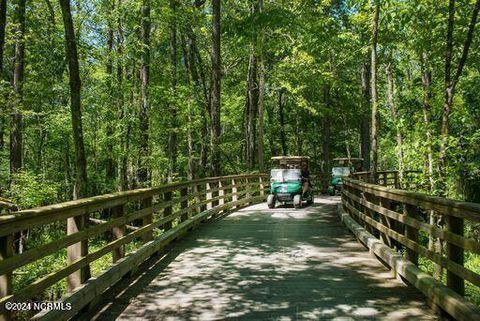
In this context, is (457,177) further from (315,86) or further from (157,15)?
(157,15)

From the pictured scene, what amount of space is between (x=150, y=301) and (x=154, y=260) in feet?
8.39

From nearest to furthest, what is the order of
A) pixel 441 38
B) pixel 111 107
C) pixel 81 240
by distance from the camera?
pixel 81 240 → pixel 441 38 → pixel 111 107

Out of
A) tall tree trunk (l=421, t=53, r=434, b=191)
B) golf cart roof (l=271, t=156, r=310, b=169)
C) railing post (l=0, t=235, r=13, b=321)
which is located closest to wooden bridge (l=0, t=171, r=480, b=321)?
railing post (l=0, t=235, r=13, b=321)

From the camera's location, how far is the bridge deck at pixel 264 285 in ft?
17.9

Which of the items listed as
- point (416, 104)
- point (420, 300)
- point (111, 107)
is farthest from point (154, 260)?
point (416, 104)

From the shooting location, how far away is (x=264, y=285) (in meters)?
6.64

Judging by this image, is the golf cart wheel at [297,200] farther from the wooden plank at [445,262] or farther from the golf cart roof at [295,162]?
the wooden plank at [445,262]

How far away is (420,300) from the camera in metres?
5.77

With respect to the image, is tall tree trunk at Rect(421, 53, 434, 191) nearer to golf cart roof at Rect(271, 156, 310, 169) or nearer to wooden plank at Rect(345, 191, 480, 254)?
wooden plank at Rect(345, 191, 480, 254)

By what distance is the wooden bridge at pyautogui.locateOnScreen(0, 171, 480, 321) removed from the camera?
4609mm

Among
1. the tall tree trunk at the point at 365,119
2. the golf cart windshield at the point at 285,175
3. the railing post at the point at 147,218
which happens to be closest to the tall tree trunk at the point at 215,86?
the golf cart windshield at the point at 285,175

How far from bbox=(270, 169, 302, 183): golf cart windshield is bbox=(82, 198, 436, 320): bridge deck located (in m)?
7.70

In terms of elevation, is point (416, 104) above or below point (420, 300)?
above

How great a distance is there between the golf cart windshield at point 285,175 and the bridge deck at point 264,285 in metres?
7.70
